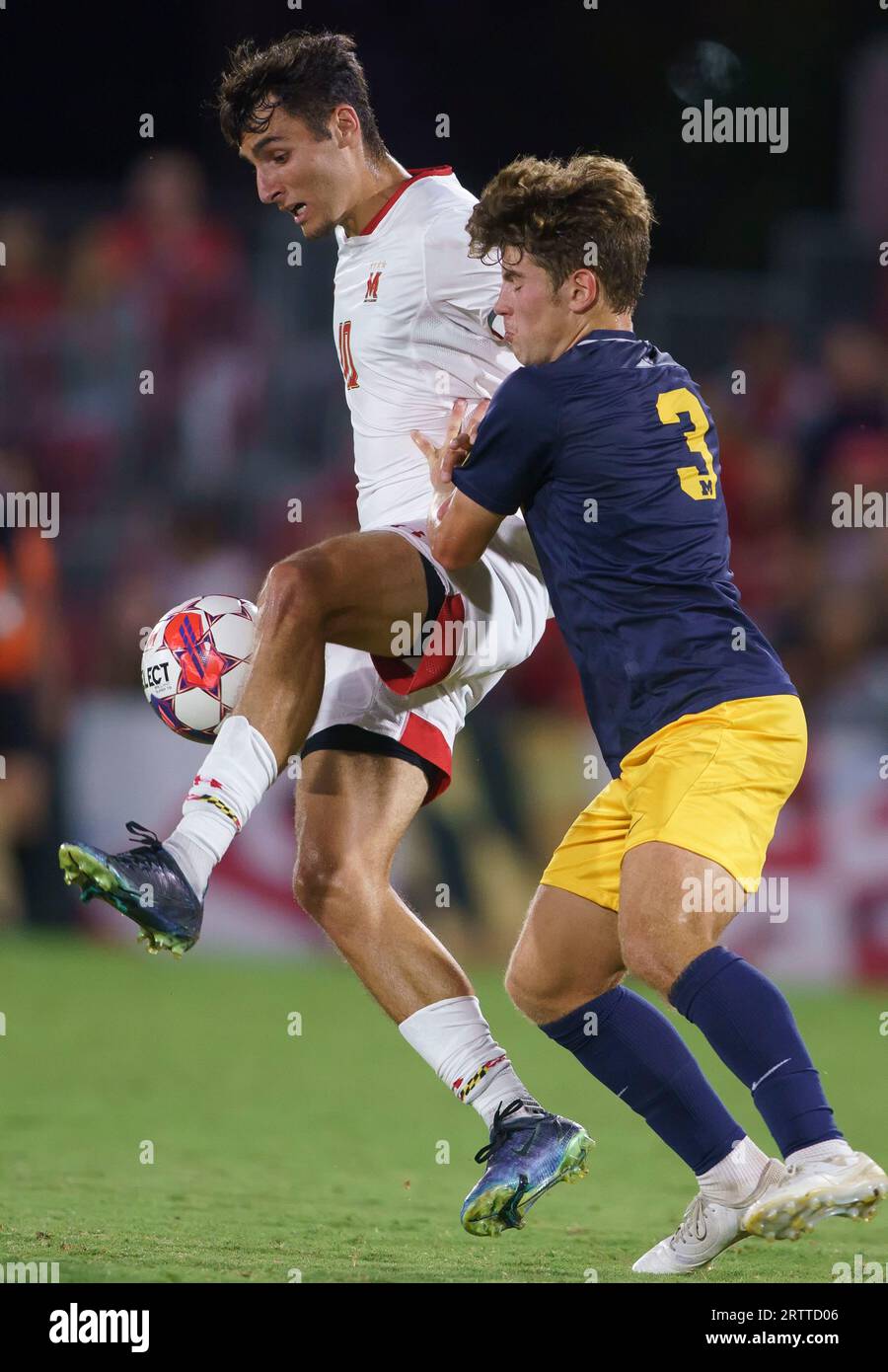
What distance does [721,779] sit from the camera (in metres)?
3.40

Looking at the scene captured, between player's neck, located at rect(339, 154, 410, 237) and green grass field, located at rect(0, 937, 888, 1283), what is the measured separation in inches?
97.9

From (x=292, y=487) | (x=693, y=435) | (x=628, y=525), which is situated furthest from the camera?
(x=292, y=487)

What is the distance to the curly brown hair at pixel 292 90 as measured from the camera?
438 centimetres

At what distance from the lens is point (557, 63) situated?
1202cm

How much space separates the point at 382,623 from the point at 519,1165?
4.01 ft

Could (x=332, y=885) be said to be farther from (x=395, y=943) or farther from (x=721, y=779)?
(x=721, y=779)

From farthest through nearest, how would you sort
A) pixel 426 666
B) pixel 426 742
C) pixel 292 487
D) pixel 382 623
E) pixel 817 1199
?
pixel 292 487 < pixel 426 742 < pixel 426 666 < pixel 382 623 < pixel 817 1199

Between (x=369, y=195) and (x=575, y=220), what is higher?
(x=369, y=195)

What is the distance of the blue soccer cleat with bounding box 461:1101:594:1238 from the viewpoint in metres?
3.74

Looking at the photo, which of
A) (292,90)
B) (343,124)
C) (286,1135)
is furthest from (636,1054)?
(292,90)

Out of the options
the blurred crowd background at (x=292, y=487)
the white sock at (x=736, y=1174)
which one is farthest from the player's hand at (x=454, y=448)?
the blurred crowd background at (x=292, y=487)

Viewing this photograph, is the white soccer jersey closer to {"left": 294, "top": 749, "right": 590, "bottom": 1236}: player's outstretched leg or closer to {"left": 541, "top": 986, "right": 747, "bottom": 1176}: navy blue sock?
{"left": 294, "top": 749, "right": 590, "bottom": 1236}: player's outstretched leg

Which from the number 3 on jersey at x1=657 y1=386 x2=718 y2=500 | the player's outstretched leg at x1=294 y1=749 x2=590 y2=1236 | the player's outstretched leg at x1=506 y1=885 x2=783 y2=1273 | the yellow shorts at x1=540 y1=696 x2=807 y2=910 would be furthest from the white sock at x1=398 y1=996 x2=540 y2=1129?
the number 3 on jersey at x1=657 y1=386 x2=718 y2=500

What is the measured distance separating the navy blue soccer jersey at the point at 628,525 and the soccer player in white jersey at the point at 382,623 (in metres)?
0.45
